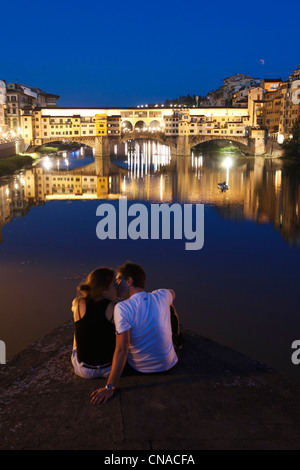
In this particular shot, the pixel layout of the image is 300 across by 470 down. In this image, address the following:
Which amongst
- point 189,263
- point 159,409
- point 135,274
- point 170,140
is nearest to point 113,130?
point 170,140

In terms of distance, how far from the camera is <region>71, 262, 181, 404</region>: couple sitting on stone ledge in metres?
3.42

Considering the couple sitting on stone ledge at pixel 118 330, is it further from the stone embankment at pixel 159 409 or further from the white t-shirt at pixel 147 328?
the stone embankment at pixel 159 409

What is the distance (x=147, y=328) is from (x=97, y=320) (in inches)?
16.3

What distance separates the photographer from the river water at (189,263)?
22.9 ft

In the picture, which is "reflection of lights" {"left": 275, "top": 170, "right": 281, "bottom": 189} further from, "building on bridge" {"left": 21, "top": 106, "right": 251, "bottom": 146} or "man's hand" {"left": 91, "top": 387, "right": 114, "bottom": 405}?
"man's hand" {"left": 91, "top": 387, "right": 114, "bottom": 405}

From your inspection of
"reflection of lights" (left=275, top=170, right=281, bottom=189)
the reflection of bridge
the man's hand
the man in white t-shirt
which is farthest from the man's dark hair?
the reflection of bridge

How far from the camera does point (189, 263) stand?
10.9 metres

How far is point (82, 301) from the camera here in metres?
3.59

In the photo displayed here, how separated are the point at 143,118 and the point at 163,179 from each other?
34281 millimetres

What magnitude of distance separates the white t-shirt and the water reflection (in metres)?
10.6

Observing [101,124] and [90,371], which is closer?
[90,371]

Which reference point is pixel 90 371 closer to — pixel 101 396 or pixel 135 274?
pixel 101 396

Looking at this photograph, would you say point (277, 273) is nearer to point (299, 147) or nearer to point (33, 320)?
point (33, 320)

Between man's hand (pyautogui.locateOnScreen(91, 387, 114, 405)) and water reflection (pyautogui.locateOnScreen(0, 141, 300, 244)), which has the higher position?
water reflection (pyautogui.locateOnScreen(0, 141, 300, 244))
